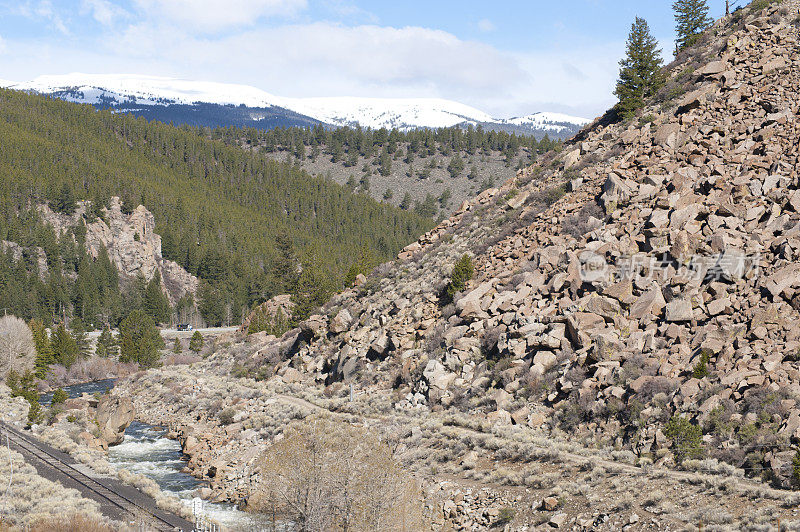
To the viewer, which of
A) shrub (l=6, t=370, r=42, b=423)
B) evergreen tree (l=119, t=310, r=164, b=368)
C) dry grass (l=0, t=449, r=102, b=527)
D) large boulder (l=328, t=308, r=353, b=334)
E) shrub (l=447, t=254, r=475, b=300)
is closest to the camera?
dry grass (l=0, t=449, r=102, b=527)

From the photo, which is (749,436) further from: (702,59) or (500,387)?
(702,59)

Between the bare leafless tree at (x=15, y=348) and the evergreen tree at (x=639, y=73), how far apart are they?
7286 centimetres

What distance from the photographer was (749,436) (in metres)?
24.2

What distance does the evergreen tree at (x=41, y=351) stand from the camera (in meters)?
79.6

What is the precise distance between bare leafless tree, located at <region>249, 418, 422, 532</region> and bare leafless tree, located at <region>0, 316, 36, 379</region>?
62379 mm

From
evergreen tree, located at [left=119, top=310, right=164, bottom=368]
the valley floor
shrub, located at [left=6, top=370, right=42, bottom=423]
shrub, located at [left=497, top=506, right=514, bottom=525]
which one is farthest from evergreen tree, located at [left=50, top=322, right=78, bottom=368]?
shrub, located at [left=497, top=506, right=514, bottom=525]

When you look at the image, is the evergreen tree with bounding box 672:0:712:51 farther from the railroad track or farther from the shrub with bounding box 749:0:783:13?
the railroad track

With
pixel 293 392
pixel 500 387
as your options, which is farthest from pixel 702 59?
pixel 293 392

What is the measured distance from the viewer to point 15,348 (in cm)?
7694

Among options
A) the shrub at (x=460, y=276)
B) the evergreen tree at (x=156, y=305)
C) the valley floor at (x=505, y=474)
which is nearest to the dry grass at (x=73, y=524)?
→ the valley floor at (x=505, y=474)

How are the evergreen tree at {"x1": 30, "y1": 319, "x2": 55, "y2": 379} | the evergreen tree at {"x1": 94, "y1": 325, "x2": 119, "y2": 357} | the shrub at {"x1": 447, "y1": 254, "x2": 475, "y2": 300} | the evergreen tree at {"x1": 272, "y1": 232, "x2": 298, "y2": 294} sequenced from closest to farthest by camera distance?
the shrub at {"x1": 447, "y1": 254, "x2": 475, "y2": 300}, the evergreen tree at {"x1": 30, "y1": 319, "x2": 55, "y2": 379}, the evergreen tree at {"x1": 94, "y1": 325, "x2": 119, "y2": 357}, the evergreen tree at {"x1": 272, "y1": 232, "x2": 298, "y2": 294}

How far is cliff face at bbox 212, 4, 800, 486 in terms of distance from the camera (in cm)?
2755

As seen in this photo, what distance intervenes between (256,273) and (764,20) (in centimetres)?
12199

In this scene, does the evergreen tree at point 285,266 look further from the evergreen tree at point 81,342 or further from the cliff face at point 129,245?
the cliff face at point 129,245
